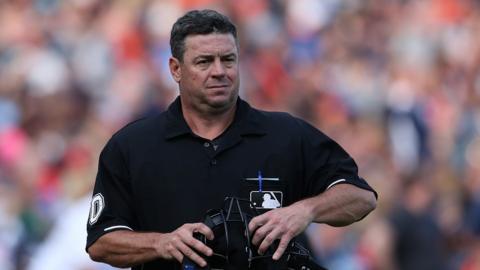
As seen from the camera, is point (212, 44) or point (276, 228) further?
point (212, 44)

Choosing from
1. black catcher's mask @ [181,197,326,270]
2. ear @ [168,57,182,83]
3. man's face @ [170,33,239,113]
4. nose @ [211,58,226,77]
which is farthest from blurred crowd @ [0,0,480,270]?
black catcher's mask @ [181,197,326,270]

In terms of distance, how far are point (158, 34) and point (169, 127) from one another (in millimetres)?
6411

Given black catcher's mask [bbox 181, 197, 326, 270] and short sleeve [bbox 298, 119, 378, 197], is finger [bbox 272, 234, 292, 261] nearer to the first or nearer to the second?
black catcher's mask [bbox 181, 197, 326, 270]

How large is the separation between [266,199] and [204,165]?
0.91 ft

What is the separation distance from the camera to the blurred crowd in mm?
10672

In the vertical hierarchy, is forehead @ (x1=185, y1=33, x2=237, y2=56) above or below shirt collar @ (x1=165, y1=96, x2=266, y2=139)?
above

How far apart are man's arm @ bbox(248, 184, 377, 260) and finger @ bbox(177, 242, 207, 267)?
210mm

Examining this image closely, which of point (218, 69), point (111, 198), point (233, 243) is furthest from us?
point (111, 198)

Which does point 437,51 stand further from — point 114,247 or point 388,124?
point 114,247

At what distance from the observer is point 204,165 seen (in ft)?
16.5

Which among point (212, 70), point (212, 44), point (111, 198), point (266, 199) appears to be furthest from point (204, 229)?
point (212, 44)

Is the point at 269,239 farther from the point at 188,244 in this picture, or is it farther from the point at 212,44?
the point at 212,44

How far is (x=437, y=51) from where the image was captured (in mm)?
12414

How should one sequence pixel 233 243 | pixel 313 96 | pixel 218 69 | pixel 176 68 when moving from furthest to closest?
pixel 313 96, pixel 176 68, pixel 218 69, pixel 233 243
